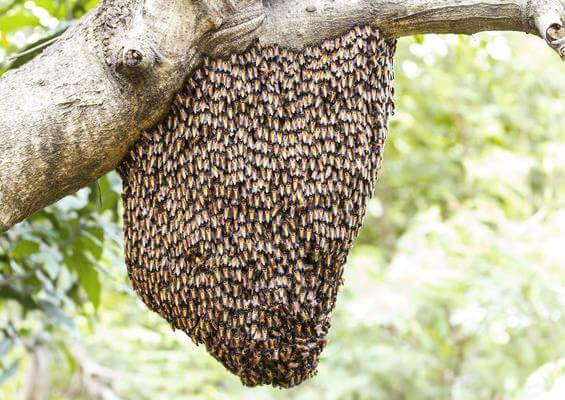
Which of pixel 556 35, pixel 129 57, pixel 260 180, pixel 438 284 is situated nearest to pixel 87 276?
pixel 260 180

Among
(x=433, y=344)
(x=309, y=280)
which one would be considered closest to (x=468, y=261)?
(x=433, y=344)

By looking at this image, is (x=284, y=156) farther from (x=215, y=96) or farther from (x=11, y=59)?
(x=11, y=59)

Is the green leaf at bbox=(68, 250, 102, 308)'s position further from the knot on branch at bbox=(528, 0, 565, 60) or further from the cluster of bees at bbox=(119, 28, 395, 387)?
the knot on branch at bbox=(528, 0, 565, 60)

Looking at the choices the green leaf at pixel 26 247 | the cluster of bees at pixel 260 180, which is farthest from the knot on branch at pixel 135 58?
the green leaf at pixel 26 247

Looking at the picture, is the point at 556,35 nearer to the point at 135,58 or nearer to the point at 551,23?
the point at 551,23

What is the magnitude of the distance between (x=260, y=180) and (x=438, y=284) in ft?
17.0

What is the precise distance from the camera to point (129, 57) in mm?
1970

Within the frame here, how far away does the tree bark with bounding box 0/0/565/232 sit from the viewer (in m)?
1.97

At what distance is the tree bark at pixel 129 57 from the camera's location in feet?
6.48

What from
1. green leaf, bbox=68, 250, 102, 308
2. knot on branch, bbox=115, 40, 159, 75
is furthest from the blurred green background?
knot on branch, bbox=115, 40, 159, 75

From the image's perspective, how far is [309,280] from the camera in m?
2.28

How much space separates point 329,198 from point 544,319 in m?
5.54

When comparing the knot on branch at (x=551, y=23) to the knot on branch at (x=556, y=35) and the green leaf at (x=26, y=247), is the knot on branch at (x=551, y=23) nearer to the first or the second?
the knot on branch at (x=556, y=35)

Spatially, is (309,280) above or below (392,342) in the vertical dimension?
above
